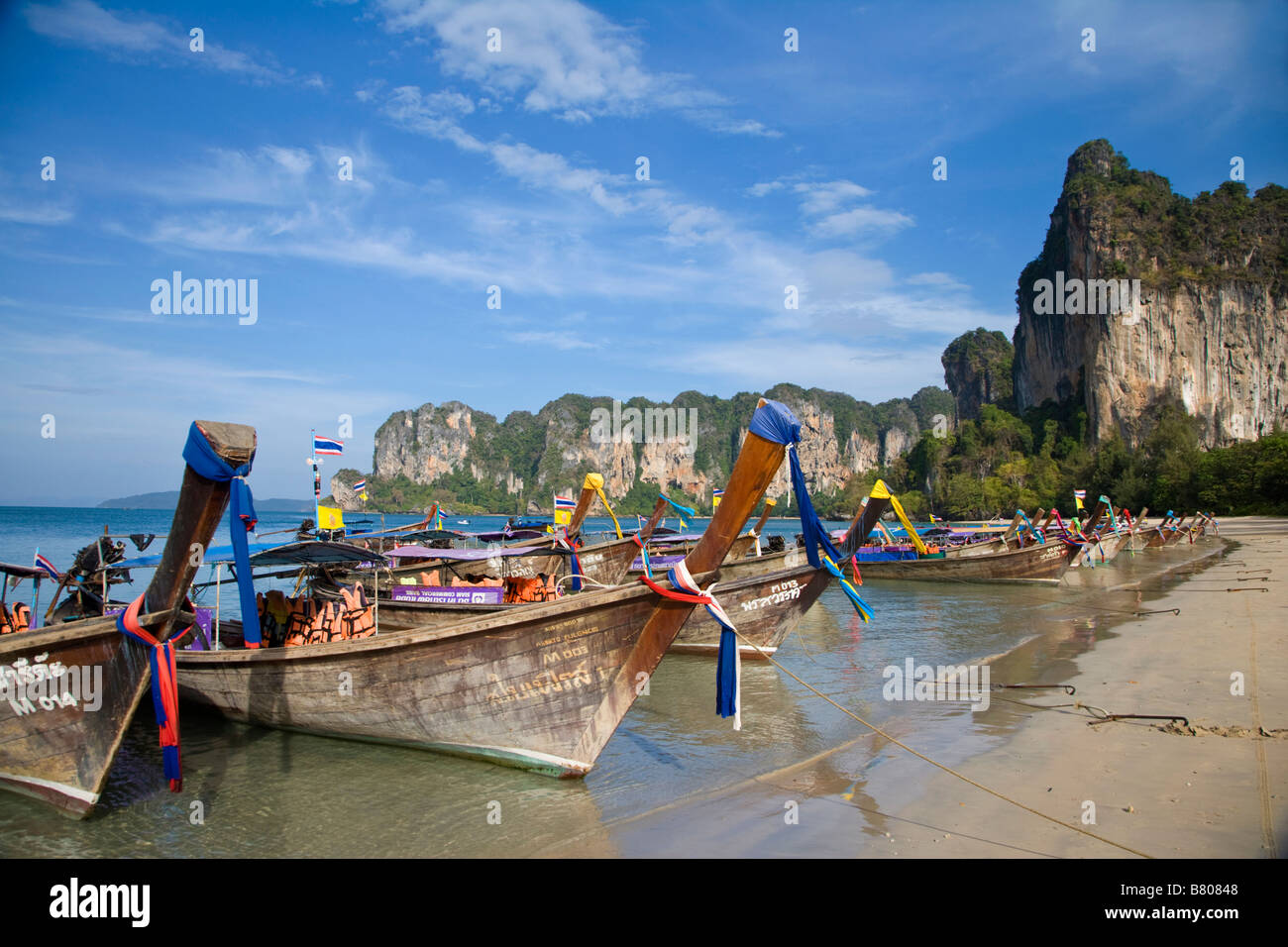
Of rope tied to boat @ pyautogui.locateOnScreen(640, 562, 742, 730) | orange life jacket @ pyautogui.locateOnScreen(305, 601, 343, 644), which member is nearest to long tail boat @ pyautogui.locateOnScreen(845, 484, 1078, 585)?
orange life jacket @ pyautogui.locateOnScreen(305, 601, 343, 644)

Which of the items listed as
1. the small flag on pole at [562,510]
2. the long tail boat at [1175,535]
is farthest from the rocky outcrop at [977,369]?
the small flag on pole at [562,510]

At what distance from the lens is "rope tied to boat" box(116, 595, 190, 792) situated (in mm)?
5961

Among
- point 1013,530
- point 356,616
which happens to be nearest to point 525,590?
point 356,616

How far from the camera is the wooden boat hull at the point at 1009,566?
25438 millimetres

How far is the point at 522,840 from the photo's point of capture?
615 centimetres

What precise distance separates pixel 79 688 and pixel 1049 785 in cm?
849

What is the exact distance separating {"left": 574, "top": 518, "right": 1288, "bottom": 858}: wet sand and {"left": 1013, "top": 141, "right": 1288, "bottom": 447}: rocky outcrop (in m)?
79.7

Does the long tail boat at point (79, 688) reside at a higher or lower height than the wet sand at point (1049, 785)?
higher

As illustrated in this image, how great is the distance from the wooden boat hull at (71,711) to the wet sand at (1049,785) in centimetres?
425

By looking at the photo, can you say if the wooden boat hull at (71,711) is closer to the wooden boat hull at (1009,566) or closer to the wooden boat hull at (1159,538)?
the wooden boat hull at (1009,566)

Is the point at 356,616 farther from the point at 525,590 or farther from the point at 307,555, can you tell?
the point at 525,590

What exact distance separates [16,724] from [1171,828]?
9402 mm

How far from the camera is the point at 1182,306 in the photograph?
3051 inches
